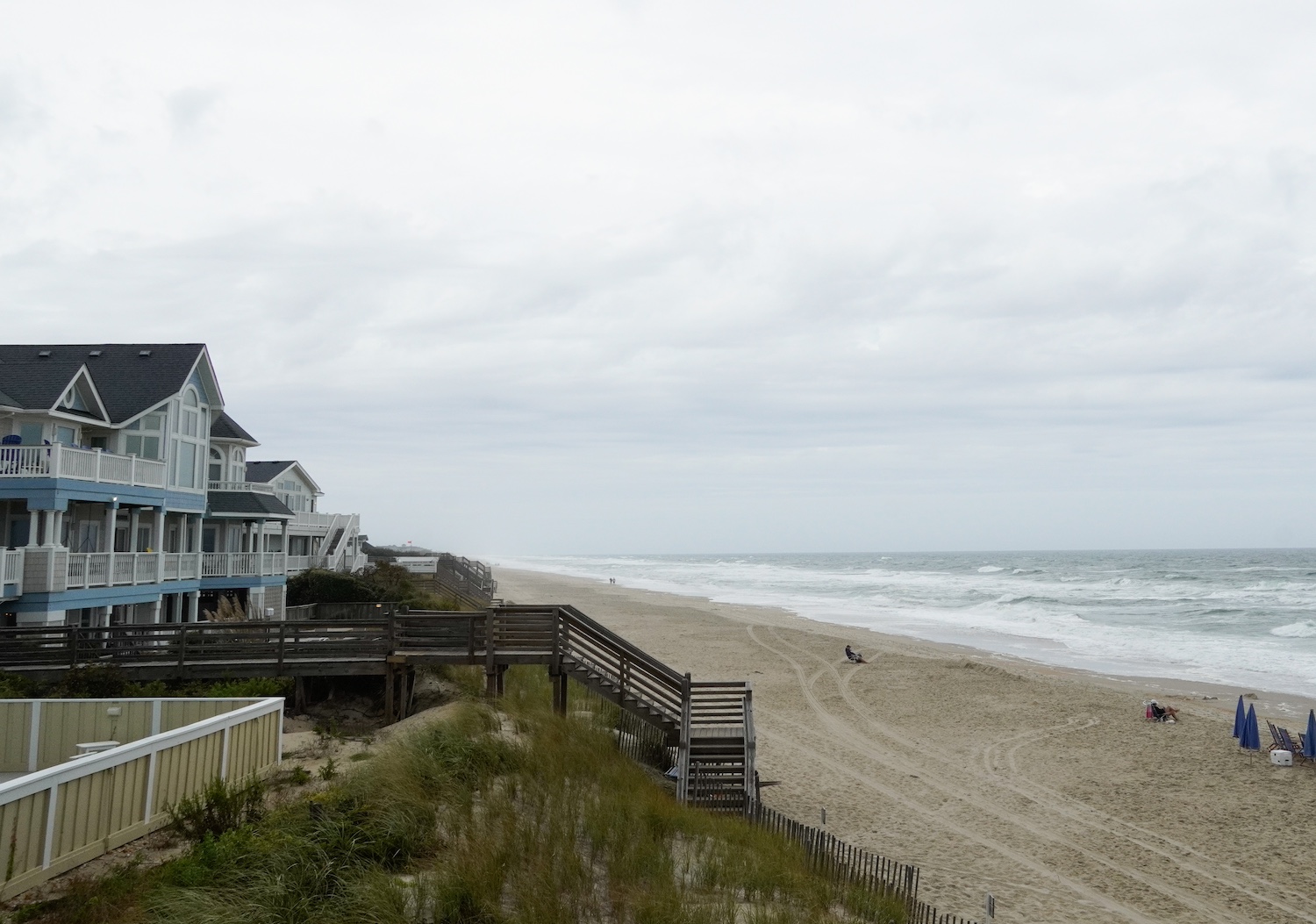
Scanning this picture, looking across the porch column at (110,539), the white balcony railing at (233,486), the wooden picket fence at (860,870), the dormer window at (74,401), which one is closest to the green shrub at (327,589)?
the white balcony railing at (233,486)

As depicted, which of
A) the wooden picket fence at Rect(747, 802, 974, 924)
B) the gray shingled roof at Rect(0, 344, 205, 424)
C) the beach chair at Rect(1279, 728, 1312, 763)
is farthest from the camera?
the gray shingled roof at Rect(0, 344, 205, 424)

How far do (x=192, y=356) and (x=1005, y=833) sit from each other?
2491cm

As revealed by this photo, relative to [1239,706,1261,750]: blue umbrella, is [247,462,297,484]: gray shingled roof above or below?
above

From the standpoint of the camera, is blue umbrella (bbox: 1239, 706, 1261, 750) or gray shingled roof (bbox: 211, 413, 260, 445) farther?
gray shingled roof (bbox: 211, 413, 260, 445)

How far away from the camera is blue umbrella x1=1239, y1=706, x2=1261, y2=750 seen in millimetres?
21625

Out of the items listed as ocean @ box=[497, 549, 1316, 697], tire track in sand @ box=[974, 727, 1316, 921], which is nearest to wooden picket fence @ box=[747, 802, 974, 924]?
tire track in sand @ box=[974, 727, 1316, 921]

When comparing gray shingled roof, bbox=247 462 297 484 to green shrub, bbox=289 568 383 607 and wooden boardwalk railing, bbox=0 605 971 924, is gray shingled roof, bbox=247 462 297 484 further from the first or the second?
wooden boardwalk railing, bbox=0 605 971 924

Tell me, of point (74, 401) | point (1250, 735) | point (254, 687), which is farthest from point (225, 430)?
point (1250, 735)

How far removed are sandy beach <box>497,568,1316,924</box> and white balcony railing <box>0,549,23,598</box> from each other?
643 inches

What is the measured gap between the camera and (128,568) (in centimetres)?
2505

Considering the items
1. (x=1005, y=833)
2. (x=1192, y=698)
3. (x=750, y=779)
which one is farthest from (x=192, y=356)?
(x=1192, y=698)

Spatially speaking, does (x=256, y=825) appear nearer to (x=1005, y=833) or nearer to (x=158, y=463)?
(x=1005, y=833)

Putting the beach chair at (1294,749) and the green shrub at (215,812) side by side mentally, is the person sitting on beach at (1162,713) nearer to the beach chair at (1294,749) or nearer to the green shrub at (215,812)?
the beach chair at (1294,749)

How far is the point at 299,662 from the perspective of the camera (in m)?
18.7
